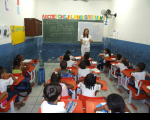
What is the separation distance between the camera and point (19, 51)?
4004mm

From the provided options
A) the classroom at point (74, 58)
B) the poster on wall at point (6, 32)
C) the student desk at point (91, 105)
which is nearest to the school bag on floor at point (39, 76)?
the classroom at point (74, 58)

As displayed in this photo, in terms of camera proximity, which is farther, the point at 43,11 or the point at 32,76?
the point at 43,11

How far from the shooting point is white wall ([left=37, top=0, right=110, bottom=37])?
607 centimetres

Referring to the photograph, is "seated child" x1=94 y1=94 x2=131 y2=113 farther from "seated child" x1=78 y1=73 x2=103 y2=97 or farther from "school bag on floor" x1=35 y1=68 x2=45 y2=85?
"school bag on floor" x1=35 y1=68 x2=45 y2=85

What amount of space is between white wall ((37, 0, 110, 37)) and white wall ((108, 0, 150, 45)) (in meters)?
0.98

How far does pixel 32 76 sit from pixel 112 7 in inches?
186

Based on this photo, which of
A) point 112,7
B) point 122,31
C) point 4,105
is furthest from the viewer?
point 112,7

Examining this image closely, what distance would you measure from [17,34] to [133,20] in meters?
3.63

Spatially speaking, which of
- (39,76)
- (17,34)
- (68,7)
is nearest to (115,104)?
(39,76)

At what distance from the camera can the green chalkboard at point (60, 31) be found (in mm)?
6145

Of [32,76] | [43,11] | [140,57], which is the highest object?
[43,11]

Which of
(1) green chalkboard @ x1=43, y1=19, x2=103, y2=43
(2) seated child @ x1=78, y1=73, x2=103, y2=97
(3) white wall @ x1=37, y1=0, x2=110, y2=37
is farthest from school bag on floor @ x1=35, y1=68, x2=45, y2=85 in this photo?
(3) white wall @ x1=37, y1=0, x2=110, y2=37
